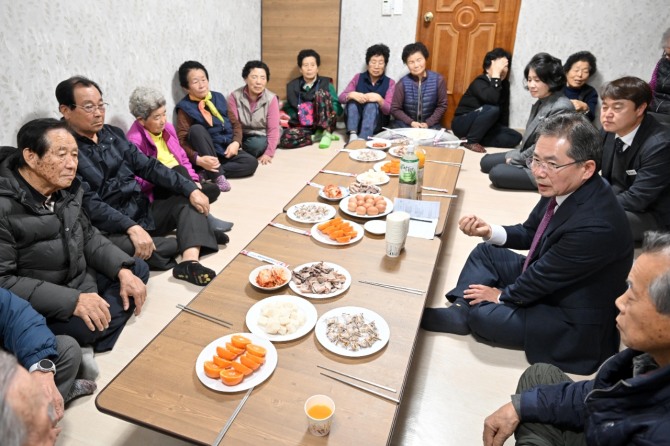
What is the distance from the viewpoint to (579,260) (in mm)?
1783

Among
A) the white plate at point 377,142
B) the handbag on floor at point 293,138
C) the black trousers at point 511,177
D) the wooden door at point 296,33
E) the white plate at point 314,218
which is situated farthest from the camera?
the wooden door at point 296,33

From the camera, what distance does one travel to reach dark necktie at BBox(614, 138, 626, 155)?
2.81 m

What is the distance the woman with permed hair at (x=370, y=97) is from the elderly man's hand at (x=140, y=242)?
2789 mm

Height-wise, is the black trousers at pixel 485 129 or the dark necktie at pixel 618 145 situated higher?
the dark necktie at pixel 618 145

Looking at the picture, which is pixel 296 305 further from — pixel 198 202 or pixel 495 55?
pixel 495 55

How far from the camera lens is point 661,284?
3.40 feet

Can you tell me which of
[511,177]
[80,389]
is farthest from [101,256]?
[511,177]

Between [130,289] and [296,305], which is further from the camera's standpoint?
[130,289]

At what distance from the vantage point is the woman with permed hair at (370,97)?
4.94m

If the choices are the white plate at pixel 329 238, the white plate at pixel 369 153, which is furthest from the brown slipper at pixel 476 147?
the white plate at pixel 329 238

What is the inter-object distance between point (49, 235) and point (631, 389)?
2113 millimetres

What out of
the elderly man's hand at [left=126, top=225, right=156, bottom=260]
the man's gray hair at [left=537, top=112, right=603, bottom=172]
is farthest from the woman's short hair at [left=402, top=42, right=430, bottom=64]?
the elderly man's hand at [left=126, top=225, right=156, bottom=260]

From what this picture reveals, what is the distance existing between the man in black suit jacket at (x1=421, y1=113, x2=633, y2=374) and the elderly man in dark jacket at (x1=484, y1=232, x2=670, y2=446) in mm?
603

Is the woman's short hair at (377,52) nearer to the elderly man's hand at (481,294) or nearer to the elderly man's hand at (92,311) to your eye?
the elderly man's hand at (481,294)
